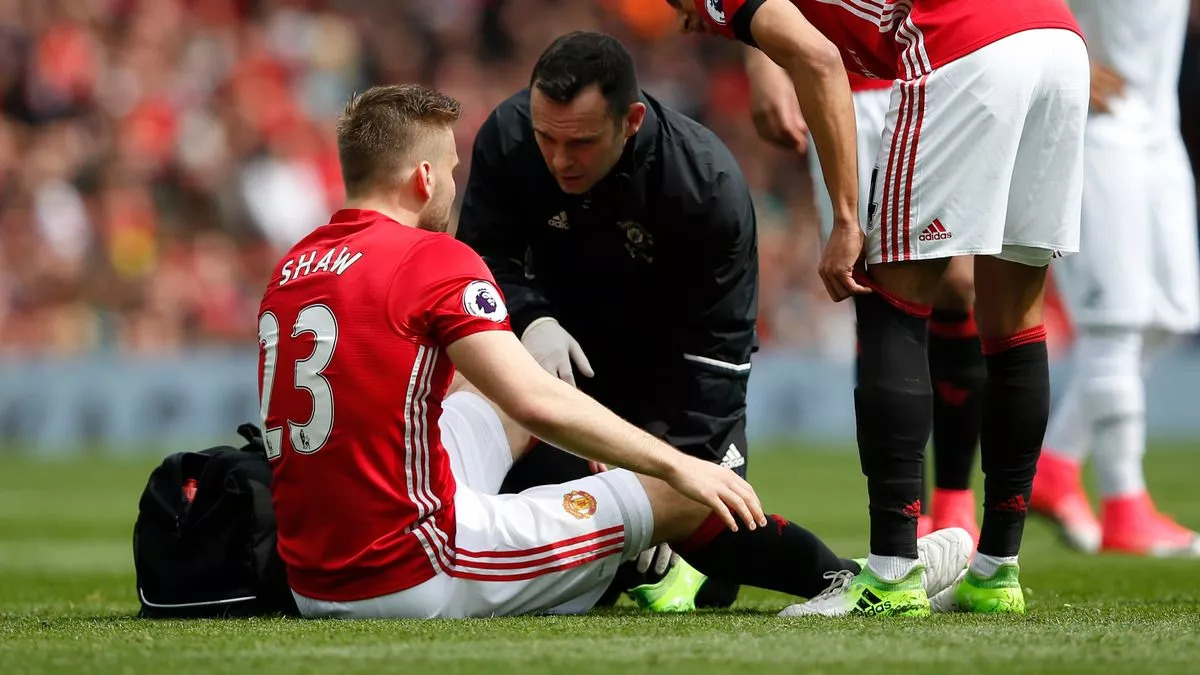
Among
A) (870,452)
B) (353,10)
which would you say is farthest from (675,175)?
(353,10)

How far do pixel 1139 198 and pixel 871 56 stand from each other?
8.68 ft

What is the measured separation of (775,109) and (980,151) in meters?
1.34

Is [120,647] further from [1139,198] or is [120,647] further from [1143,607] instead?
[1139,198]

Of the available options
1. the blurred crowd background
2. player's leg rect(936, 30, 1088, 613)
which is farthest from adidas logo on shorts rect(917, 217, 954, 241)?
the blurred crowd background

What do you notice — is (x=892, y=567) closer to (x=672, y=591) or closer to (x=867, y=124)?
(x=672, y=591)

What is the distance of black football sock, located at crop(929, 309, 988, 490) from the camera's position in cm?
481

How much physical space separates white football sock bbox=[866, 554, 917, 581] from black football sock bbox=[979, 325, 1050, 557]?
0.31 meters

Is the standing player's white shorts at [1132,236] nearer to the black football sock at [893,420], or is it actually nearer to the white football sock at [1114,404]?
the white football sock at [1114,404]

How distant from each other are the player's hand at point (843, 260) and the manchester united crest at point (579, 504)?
0.70 meters

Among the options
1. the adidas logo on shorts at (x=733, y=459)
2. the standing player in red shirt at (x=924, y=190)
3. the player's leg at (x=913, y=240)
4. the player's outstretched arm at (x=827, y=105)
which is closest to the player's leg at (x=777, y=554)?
the standing player in red shirt at (x=924, y=190)

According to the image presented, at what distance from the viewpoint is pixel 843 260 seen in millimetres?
3539

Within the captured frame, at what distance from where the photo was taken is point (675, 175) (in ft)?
14.5

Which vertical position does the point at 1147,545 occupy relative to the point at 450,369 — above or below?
below

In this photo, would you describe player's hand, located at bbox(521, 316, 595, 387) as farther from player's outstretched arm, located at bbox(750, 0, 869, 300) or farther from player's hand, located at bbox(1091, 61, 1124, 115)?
player's hand, located at bbox(1091, 61, 1124, 115)
